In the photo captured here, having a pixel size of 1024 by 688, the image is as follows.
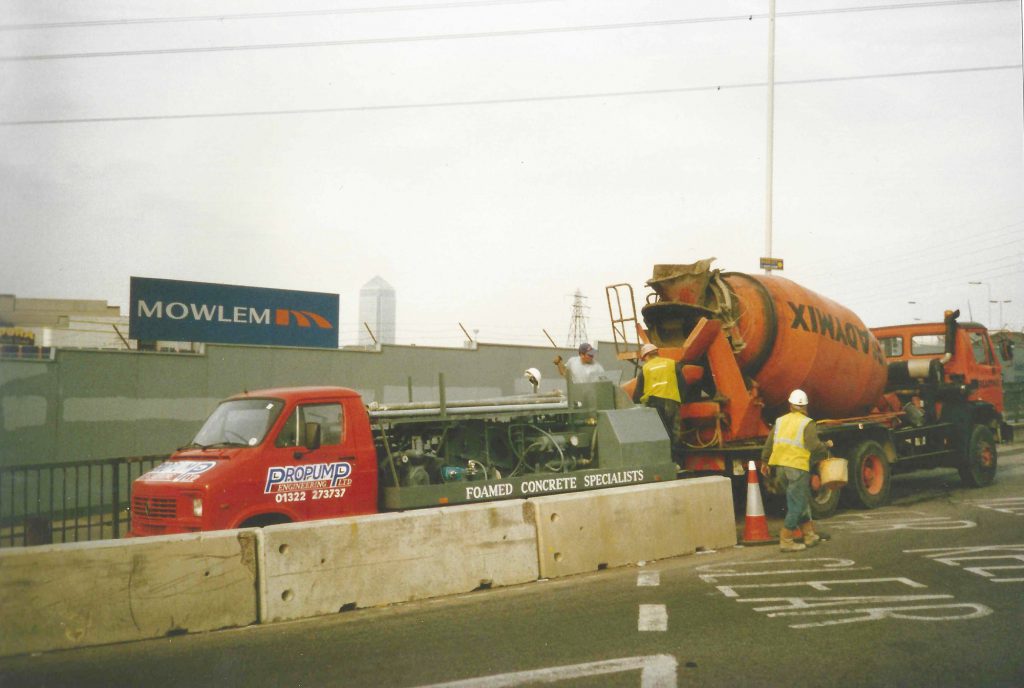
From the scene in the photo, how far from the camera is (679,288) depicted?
12359mm

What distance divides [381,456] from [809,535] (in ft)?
16.3

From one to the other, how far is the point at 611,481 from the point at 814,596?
3.07 m

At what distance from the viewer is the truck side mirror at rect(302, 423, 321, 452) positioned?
26.0 ft

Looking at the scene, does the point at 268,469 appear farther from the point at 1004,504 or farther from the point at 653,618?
the point at 1004,504

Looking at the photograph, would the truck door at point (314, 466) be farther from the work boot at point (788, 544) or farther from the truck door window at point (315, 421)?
the work boot at point (788, 544)

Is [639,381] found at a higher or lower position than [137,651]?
higher

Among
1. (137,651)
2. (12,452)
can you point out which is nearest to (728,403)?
(137,651)

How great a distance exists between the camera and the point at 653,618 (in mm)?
6465

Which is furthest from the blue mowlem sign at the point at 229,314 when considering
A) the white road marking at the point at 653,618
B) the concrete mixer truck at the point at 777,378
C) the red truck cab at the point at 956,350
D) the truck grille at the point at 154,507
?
the white road marking at the point at 653,618

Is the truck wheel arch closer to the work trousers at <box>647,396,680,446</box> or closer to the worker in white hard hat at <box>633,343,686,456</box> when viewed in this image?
the worker in white hard hat at <box>633,343,686,456</box>

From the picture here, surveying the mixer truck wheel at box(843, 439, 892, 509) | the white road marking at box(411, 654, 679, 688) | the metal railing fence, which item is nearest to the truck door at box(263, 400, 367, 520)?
the metal railing fence

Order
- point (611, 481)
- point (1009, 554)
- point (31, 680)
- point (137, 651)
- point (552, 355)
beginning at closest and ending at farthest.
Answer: point (31, 680)
point (137, 651)
point (1009, 554)
point (611, 481)
point (552, 355)

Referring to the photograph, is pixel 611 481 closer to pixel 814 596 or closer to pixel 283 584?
pixel 814 596

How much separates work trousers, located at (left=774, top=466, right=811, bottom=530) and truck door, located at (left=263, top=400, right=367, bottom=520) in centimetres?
483
